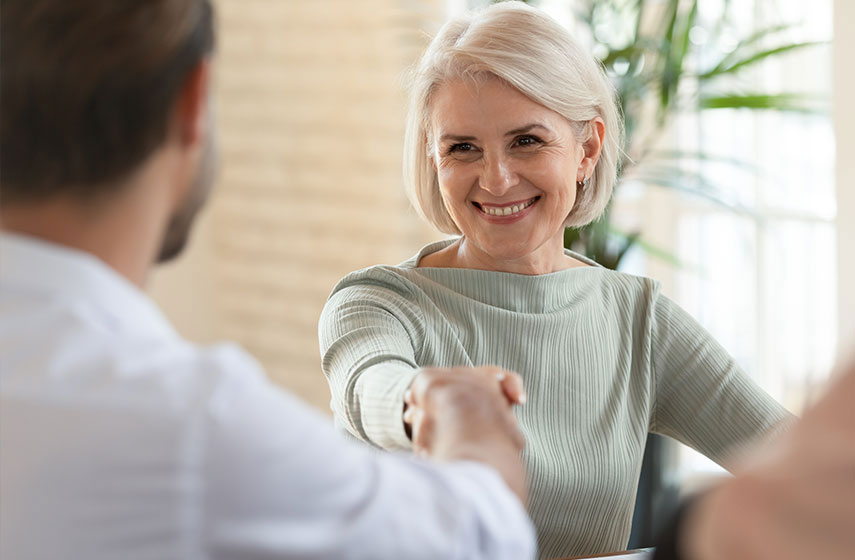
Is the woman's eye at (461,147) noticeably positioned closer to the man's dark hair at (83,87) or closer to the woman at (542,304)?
the woman at (542,304)

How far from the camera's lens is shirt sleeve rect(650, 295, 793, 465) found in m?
1.94

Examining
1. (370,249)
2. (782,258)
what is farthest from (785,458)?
(370,249)

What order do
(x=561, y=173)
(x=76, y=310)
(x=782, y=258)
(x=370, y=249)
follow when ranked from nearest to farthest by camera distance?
1. (x=76, y=310)
2. (x=561, y=173)
3. (x=782, y=258)
4. (x=370, y=249)

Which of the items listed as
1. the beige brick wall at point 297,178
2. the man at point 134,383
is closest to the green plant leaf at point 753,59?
the beige brick wall at point 297,178

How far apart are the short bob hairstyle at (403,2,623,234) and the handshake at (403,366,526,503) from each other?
2.53 feet

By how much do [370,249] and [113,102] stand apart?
11.4 feet

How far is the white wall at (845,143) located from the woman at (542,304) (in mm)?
1025

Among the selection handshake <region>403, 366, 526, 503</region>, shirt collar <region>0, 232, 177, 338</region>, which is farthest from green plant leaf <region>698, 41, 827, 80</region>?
shirt collar <region>0, 232, 177, 338</region>

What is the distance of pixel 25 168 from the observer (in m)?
0.92

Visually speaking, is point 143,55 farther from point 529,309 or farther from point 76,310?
point 529,309

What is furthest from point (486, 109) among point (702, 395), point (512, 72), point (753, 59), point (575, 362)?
point (753, 59)

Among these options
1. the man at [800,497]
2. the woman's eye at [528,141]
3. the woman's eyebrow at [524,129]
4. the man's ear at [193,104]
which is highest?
the man's ear at [193,104]

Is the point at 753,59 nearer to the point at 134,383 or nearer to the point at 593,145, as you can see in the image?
the point at 593,145

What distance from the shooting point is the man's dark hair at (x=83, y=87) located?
0.90m
